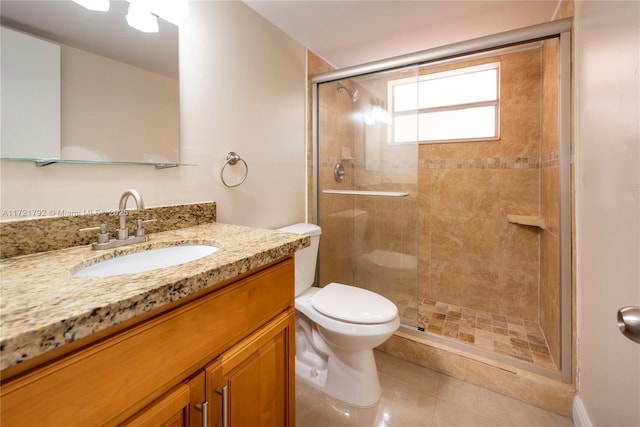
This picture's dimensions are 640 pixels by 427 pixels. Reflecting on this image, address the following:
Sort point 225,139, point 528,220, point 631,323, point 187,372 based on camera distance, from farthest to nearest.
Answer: point 528,220
point 225,139
point 187,372
point 631,323

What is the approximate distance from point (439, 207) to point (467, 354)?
48.2 inches

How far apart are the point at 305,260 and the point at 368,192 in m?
0.73

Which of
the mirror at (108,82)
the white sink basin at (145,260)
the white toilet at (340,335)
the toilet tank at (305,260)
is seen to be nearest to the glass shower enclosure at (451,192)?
the toilet tank at (305,260)

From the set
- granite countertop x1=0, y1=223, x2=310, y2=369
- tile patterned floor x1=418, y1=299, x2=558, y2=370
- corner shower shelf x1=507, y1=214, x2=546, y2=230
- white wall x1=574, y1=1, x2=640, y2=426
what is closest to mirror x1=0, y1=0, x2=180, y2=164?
granite countertop x1=0, y1=223, x2=310, y2=369

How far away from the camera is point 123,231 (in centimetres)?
94

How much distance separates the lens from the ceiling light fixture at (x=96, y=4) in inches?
37.8

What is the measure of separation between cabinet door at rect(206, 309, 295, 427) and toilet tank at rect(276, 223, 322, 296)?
2.25ft

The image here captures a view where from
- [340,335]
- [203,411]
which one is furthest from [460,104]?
[203,411]

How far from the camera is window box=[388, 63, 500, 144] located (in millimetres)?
2236

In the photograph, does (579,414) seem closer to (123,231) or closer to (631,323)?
(631,323)

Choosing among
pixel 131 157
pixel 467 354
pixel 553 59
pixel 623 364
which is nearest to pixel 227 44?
pixel 131 157

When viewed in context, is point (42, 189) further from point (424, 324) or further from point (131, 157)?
point (424, 324)

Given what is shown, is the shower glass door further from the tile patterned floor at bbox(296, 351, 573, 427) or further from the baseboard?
the baseboard

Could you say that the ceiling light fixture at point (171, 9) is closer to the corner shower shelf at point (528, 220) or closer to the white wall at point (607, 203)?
the white wall at point (607, 203)
